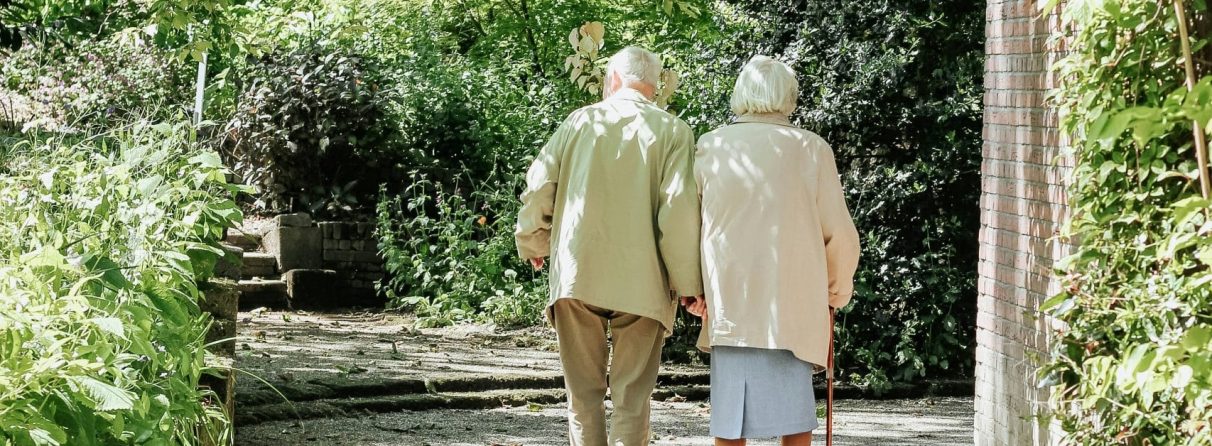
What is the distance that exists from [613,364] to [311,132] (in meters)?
7.39

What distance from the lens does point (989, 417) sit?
5168 mm

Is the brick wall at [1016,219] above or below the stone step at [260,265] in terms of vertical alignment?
above

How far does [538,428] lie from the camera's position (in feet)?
22.9

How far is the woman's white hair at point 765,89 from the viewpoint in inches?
183

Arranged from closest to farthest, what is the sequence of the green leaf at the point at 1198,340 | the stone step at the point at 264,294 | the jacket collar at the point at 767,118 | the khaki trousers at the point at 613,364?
the green leaf at the point at 1198,340 < the jacket collar at the point at 767,118 < the khaki trousers at the point at 613,364 < the stone step at the point at 264,294

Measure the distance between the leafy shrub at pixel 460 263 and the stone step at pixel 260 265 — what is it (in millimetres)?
974

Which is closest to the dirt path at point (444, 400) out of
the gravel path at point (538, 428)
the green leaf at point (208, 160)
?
the gravel path at point (538, 428)

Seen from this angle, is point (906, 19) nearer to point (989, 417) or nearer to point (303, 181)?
point (989, 417)

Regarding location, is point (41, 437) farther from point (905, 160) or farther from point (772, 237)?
point (905, 160)

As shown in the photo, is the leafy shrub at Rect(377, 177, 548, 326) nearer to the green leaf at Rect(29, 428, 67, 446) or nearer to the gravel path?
the gravel path

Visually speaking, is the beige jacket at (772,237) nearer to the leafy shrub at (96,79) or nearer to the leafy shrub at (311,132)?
the leafy shrub at (311,132)

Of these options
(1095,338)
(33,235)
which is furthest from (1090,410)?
(33,235)

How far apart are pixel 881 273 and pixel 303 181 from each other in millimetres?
5837

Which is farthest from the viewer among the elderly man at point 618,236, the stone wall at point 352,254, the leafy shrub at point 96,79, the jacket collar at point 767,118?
the leafy shrub at point 96,79
